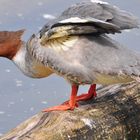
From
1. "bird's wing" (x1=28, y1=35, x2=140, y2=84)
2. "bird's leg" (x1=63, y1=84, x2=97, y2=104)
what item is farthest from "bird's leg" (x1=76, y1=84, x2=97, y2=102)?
"bird's wing" (x1=28, y1=35, x2=140, y2=84)

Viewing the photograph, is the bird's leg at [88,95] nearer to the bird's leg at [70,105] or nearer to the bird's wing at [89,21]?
the bird's leg at [70,105]

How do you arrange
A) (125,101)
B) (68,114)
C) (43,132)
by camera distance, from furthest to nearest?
(125,101), (68,114), (43,132)

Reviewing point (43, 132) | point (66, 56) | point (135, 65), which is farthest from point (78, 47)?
point (43, 132)

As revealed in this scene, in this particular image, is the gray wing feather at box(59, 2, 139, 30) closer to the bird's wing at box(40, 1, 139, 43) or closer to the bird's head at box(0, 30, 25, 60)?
the bird's wing at box(40, 1, 139, 43)

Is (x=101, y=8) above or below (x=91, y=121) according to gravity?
above

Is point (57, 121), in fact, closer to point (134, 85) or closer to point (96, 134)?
point (96, 134)

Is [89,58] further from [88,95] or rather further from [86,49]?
[88,95]

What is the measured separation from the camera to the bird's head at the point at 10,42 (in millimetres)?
2207

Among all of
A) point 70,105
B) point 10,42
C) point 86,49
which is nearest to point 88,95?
point 70,105

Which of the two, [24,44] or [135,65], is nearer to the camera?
[135,65]

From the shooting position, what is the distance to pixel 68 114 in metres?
1.92

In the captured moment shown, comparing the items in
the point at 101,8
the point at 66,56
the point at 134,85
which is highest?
the point at 101,8

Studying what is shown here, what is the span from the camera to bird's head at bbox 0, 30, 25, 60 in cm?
221

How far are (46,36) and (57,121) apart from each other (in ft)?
0.97
